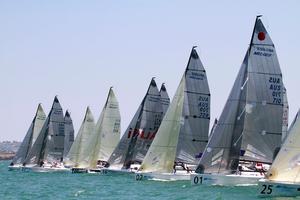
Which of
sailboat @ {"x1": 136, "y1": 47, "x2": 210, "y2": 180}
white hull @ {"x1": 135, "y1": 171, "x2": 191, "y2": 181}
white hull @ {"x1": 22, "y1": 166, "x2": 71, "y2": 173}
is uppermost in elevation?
sailboat @ {"x1": 136, "y1": 47, "x2": 210, "y2": 180}

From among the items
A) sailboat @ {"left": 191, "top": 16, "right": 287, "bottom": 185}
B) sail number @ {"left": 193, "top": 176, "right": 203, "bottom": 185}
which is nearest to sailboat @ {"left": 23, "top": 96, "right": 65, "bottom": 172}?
sail number @ {"left": 193, "top": 176, "right": 203, "bottom": 185}

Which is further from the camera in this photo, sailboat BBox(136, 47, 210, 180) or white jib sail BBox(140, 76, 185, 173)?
white jib sail BBox(140, 76, 185, 173)

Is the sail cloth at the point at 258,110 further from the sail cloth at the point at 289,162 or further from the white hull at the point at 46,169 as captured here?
the white hull at the point at 46,169

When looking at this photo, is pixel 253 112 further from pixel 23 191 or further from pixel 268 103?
pixel 23 191

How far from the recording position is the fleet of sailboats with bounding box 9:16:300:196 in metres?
48.6

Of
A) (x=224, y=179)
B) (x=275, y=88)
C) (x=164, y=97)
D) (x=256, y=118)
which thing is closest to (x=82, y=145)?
(x=164, y=97)

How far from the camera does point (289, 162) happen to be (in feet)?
133

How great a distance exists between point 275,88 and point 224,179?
235 inches

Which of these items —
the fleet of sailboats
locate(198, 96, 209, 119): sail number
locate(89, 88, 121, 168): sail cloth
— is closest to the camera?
the fleet of sailboats

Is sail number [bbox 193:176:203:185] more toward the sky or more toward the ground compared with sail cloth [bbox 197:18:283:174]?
more toward the ground

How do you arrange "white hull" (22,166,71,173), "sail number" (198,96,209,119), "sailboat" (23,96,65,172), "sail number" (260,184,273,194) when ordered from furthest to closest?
"sailboat" (23,96,65,172), "white hull" (22,166,71,173), "sail number" (198,96,209,119), "sail number" (260,184,273,194)

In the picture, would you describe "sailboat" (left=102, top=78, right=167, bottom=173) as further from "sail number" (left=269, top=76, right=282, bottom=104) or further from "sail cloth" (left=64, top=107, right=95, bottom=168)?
"sail number" (left=269, top=76, right=282, bottom=104)

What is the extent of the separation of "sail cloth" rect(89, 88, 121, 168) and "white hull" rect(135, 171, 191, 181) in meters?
20.4

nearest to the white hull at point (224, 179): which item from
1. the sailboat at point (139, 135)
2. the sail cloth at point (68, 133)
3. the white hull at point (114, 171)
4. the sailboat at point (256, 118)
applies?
the sailboat at point (256, 118)
